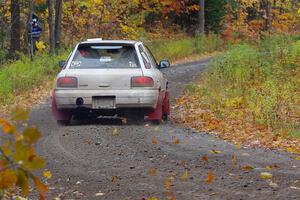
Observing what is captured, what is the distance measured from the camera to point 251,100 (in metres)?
13.5

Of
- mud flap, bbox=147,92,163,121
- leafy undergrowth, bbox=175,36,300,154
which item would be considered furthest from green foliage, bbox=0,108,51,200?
mud flap, bbox=147,92,163,121

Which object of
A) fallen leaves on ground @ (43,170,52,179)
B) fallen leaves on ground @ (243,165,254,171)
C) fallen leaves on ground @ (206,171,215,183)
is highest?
fallen leaves on ground @ (206,171,215,183)

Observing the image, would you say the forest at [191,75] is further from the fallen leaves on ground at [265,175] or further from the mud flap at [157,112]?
the mud flap at [157,112]

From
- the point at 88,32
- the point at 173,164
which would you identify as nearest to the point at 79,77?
the point at 173,164

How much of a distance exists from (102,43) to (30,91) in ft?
25.9

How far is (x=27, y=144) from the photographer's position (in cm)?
292

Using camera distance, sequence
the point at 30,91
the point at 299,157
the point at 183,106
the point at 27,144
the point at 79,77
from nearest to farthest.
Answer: the point at 27,144, the point at 299,157, the point at 79,77, the point at 183,106, the point at 30,91

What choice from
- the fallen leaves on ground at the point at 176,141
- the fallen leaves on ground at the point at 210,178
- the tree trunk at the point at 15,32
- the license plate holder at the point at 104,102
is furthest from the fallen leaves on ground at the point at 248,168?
the tree trunk at the point at 15,32

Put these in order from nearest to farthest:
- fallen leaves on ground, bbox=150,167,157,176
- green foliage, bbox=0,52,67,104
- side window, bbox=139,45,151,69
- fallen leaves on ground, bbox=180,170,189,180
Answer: fallen leaves on ground, bbox=180,170,189,180
fallen leaves on ground, bbox=150,167,157,176
side window, bbox=139,45,151,69
green foliage, bbox=0,52,67,104

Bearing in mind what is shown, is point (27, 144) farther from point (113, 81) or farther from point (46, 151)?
point (113, 81)

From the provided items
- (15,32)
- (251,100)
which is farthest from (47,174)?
(15,32)

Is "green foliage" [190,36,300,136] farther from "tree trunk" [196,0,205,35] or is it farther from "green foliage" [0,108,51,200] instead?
"tree trunk" [196,0,205,35]

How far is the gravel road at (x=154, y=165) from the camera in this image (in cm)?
658

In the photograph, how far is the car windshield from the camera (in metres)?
11.4
